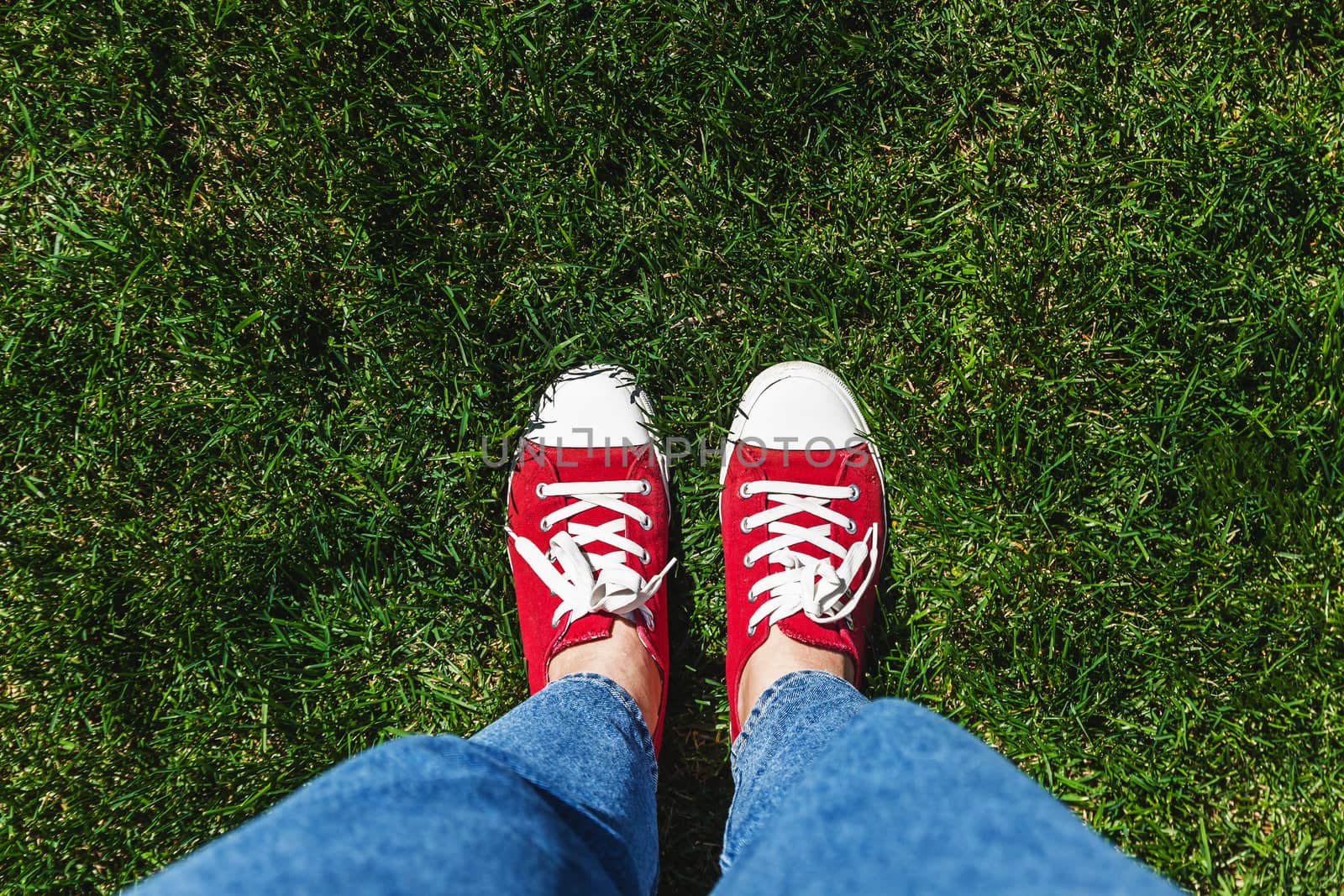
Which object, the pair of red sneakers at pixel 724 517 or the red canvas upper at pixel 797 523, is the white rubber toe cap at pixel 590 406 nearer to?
the pair of red sneakers at pixel 724 517

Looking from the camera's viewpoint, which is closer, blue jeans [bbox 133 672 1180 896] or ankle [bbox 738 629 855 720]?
blue jeans [bbox 133 672 1180 896]

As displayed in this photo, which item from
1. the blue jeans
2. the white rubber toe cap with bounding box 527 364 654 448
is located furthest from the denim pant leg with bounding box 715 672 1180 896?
the white rubber toe cap with bounding box 527 364 654 448

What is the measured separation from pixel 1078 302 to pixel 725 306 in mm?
740

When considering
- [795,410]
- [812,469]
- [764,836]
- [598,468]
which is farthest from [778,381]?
[764,836]

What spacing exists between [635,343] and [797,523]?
0.54m

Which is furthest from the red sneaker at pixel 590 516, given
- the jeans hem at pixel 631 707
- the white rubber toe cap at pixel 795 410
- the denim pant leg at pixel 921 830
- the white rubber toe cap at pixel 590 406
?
the denim pant leg at pixel 921 830

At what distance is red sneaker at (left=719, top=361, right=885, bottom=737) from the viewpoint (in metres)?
1.63

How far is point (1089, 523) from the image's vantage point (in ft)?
5.33

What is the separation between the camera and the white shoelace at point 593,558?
64.3 inches

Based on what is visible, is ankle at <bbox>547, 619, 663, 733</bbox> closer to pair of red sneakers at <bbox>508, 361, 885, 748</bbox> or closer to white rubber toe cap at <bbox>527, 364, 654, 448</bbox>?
pair of red sneakers at <bbox>508, 361, 885, 748</bbox>

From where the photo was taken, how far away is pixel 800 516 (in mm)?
1766

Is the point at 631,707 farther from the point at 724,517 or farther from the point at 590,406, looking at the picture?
the point at 590,406

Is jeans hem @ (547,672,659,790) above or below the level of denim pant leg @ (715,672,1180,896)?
below

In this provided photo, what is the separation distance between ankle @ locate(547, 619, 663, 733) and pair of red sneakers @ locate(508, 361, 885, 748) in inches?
0.7
